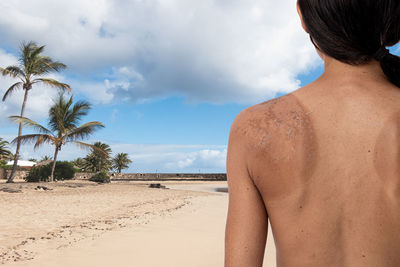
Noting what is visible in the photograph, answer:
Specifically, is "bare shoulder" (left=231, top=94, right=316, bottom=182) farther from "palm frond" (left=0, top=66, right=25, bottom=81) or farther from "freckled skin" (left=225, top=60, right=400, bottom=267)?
"palm frond" (left=0, top=66, right=25, bottom=81)

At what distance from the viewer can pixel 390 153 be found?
2.92 ft

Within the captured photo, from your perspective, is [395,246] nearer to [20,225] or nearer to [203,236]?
[203,236]

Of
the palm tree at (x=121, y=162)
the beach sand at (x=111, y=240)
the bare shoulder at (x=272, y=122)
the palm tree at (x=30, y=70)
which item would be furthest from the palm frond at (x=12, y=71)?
the palm tree at (x=121, y=162)

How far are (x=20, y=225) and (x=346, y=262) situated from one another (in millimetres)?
7374

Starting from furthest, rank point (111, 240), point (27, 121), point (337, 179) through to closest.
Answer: point (27, 121)
point (111, 240)
point (337, 179)

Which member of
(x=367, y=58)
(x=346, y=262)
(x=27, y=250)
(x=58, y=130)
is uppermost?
(x=58, y=130)

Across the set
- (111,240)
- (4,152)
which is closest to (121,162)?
(4,152)

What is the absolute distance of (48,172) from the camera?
2405cm

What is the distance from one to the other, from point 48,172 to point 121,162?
32.9 metres

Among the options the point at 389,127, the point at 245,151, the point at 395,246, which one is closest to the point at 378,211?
the point at 395,246

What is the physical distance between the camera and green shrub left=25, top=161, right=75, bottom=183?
926 inches

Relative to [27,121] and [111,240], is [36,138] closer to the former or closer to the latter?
[27,121]

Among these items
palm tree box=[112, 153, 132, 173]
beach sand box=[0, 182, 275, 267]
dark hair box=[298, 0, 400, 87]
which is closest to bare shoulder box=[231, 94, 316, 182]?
dark hair box=[298, 0, 400, 87]

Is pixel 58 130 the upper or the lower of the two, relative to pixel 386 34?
upper
